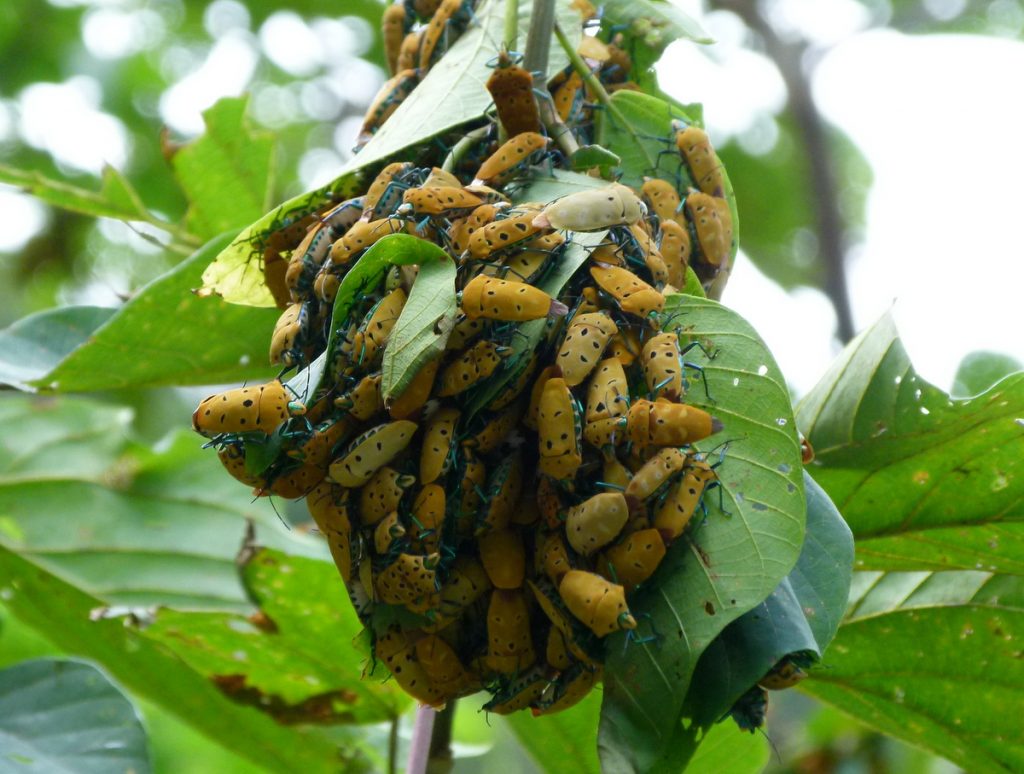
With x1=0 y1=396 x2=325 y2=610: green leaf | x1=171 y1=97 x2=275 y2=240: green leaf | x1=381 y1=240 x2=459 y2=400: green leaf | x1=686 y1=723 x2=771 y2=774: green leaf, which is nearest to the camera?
x1=381 y1=240 x2=459 y2=400: green leaf

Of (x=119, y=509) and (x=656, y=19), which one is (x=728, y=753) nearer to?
(x=656, y=19)

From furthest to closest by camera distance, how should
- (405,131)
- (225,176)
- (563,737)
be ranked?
1. (225,176)
2. (563,737)
3. (405,131)

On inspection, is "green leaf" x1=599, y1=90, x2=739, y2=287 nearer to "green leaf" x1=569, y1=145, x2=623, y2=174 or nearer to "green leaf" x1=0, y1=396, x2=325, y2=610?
"green leaf" x1=569, y1=145, x2=623, y2=174

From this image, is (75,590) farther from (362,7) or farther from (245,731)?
(362,7)

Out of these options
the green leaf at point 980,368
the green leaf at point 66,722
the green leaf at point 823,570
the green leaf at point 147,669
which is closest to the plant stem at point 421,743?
the green leaf at point 66,722

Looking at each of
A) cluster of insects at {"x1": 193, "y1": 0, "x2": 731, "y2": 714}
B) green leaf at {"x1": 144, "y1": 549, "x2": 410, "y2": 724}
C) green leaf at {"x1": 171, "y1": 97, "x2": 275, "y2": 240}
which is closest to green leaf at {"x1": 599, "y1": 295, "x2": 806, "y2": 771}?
cluster of insects at {"x1": 193, "y1": 0, "x2": 731, "y2": 714}

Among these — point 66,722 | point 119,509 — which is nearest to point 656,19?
point 66,722

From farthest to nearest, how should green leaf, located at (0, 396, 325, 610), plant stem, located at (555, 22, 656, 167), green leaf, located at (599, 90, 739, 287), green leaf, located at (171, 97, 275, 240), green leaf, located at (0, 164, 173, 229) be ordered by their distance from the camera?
1. green leaf, located at (0, 396, 325, 610)
2. green leaf, located at (171, 97, 275, 240)
3. green leaf, located at (0, 164, 173, 229)
4. green leaf, located at (599, 90, 739, 287)
5. plant stem, located at (555, 22, 656, 167)
